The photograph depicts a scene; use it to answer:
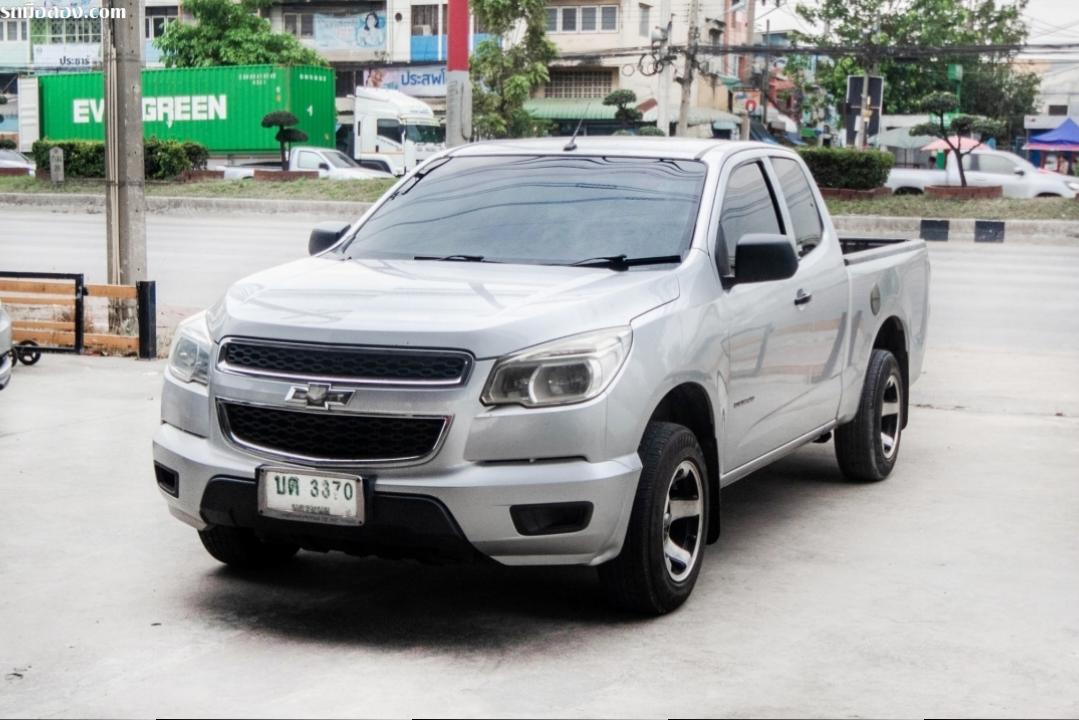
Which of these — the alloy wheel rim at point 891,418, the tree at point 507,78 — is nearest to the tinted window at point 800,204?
the alloy wheel rim at point 891,418

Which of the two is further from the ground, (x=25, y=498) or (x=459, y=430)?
(x=459, y=430)

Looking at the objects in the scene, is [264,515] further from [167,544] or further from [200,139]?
[200,139]

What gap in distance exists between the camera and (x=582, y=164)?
6.11 m

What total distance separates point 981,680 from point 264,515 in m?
2.24

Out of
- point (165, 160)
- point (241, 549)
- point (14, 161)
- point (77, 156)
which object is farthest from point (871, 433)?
point (14, 161)

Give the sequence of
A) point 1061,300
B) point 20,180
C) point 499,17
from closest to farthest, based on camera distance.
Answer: point 1061,300, point 20,180, point 499,17

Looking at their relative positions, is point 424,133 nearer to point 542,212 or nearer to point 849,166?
point 849,166

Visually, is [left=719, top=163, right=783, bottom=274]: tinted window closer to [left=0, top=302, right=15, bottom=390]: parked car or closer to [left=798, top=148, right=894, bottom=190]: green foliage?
[left=0, top=302, right=15, bottom=390]: parked car

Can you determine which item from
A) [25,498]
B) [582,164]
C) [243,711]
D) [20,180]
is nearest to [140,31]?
[25,498]

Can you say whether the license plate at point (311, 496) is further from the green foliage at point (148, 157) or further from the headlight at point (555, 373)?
the green foliage at point (148, 157)

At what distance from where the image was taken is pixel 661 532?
486cm

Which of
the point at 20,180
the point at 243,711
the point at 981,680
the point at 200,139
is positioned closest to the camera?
the point at 243,711

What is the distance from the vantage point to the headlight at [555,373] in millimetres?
4559

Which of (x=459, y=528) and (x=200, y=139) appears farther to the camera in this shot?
(x=200, y=139)
